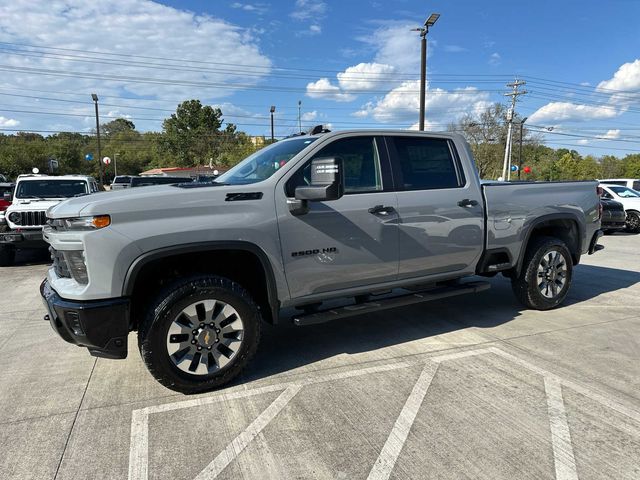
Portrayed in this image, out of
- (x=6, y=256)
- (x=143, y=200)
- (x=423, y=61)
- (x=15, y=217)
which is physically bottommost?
(x=6, y=256)

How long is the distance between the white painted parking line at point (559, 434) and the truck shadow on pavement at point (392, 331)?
1.11 meters

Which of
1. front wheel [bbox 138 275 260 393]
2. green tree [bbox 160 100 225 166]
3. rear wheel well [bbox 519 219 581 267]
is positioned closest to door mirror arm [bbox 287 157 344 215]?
front wheel [bbox 138 275 260 393]

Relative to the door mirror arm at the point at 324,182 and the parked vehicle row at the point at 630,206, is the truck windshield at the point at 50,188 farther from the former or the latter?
the parked vehicle row at the point at 630,206

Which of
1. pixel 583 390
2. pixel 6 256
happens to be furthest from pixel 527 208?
pixel 6 256

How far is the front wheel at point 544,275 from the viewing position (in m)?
5.40

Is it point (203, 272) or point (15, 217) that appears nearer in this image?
point (203, 272)

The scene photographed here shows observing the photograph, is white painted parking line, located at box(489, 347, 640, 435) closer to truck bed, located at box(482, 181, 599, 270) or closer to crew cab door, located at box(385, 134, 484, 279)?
crew cab door, located at box(385, 134, 484, 279)

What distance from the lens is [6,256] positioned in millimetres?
9703

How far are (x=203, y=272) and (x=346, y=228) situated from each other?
4.07ft

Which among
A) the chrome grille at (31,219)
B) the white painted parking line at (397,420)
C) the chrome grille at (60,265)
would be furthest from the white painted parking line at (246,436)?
the chrome grille at (31,219)

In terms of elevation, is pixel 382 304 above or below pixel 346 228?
below

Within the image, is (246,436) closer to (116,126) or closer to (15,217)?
(15,217)

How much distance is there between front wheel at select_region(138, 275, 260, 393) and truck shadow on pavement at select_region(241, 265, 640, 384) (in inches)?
13.0

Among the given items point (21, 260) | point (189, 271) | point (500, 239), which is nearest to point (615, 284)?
point (500, 239)
